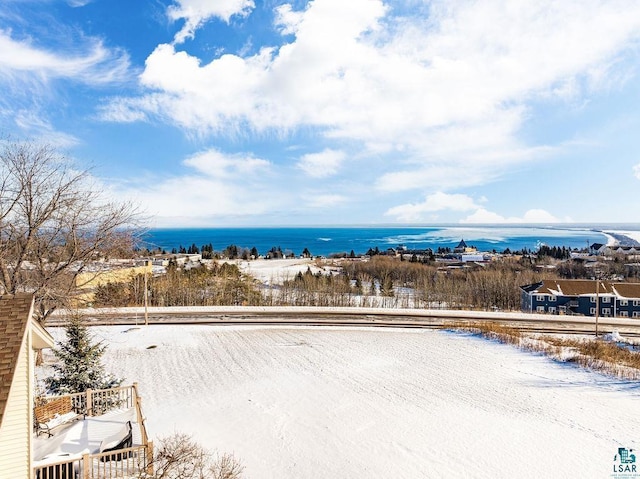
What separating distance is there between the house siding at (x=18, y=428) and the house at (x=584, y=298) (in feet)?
153

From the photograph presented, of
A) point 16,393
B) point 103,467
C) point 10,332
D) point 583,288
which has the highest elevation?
point 10,332

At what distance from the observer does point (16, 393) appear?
22.1 ft

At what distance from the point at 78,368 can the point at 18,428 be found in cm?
698

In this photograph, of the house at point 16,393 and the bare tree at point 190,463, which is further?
the bare tree at point 190,463

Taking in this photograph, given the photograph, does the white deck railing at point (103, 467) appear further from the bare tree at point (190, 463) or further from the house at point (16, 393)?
the house at point (16, 393)

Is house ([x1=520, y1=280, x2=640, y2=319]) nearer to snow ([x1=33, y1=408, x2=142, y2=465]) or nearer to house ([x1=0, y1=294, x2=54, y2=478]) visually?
snow ([x1=33, y1=408, x2=142, y2=465])

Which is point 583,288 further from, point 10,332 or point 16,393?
point 10,332

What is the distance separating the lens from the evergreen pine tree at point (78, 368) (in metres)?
12.7

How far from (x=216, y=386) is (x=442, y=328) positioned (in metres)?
18.6

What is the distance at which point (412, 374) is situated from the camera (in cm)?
1758

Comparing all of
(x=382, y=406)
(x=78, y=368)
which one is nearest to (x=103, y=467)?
(x=78, y=368)

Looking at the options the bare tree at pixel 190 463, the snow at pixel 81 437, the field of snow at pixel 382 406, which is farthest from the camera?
the field of snow at pixel 382 406

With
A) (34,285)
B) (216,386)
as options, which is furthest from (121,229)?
(216,386)

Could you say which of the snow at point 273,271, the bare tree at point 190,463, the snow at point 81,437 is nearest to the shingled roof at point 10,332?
the snow at point 81,437
